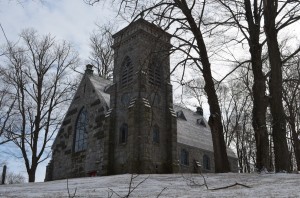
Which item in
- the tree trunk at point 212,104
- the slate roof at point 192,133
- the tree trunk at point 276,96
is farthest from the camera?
the slate roof at point 192,133

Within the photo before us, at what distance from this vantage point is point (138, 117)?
2300 centimetres

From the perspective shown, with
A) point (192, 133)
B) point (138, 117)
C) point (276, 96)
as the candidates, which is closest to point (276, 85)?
point (276, 96)

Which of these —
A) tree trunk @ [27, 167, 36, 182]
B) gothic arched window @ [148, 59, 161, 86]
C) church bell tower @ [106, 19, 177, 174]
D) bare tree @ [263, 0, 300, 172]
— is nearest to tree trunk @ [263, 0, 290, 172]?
bare tree @ [263, 0, 300, 172]

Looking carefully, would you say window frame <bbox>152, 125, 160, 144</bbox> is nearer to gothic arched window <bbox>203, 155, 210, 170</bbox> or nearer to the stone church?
the stone church

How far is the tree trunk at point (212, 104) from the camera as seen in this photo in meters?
12.2

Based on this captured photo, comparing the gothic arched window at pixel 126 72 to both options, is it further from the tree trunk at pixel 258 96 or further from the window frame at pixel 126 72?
the tree trunk at pixel 258 96

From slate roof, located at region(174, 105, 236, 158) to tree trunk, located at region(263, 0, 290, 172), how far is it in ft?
62.3

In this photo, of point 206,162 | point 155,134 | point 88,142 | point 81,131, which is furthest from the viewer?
point 206,162

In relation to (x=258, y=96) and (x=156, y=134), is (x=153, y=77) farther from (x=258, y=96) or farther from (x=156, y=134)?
(x=258, y=96)

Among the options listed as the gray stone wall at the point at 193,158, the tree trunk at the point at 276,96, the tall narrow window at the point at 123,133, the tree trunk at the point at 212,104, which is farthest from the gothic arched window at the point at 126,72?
the tree trunk at the point at 276,96

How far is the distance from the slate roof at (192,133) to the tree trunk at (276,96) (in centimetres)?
1899

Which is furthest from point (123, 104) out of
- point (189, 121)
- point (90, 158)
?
point (189, 121)

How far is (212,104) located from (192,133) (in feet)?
68.6

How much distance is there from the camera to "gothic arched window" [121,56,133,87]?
2575 centimetres
